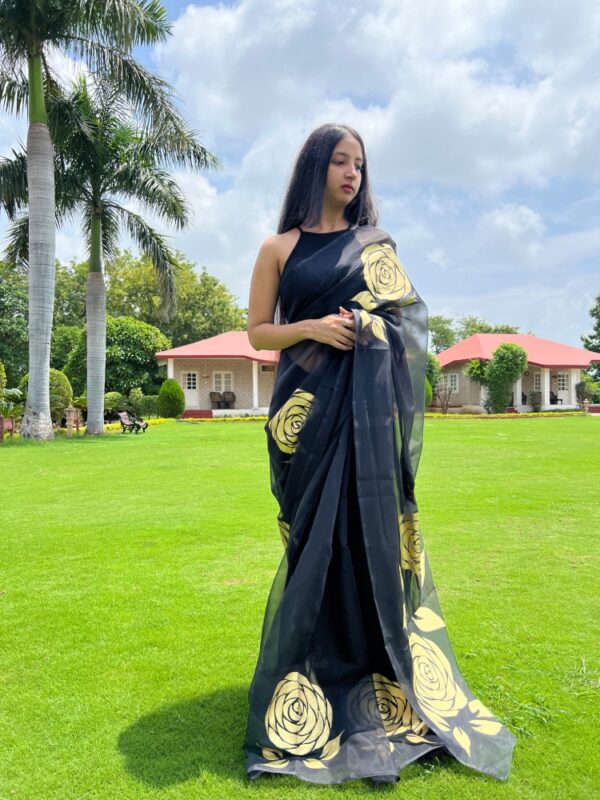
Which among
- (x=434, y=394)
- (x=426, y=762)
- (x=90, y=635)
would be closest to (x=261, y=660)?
(x=426, y=762)

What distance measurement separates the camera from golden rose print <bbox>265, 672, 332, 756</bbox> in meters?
1.87

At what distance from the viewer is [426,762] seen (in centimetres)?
187

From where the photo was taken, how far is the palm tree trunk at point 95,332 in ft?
51.7

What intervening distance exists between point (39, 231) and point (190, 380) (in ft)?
54.3

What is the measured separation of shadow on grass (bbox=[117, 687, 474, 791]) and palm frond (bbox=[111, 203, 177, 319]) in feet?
51.4

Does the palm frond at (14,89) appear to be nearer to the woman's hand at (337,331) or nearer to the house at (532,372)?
the woman's hand at (337,331)

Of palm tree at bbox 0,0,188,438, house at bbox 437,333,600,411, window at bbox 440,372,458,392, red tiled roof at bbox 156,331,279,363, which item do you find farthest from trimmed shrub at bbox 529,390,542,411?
palm tree at bbox 0,0,188,438

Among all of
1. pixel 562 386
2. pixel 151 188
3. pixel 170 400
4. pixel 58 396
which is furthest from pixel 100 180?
pixel 562 386

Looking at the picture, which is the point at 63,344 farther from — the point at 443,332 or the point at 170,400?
the point at 443,332

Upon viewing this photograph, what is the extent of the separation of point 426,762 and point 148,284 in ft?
115

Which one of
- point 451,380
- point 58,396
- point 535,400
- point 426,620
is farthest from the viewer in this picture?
point 451,380

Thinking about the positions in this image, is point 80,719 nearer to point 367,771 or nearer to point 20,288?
point 367,771

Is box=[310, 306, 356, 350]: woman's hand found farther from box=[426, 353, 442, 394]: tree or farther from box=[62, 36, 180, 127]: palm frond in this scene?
box=[426, 353, 442, 394]: tree

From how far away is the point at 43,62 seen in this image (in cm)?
1370
